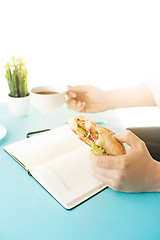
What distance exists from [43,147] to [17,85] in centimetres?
46

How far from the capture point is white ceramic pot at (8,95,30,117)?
117 centimetres

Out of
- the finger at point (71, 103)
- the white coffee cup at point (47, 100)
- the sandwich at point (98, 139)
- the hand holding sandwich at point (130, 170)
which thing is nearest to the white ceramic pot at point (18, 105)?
the white coffee cup at point (47, 100)

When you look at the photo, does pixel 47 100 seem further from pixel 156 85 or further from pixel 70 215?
pixel 156 85

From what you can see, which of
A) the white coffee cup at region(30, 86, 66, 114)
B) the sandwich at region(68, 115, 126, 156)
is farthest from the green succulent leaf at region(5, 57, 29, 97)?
the sandwich at region(68, 115, 126, 156)

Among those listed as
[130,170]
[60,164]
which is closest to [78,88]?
[60,164]

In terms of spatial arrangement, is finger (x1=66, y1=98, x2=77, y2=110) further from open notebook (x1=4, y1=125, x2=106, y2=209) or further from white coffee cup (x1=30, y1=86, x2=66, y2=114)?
open notebook (x1=4, y1=125, x2=106, y2=209)

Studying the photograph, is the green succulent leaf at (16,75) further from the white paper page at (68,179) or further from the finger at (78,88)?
the white paper page at (68,179)

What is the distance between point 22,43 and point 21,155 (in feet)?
5.39

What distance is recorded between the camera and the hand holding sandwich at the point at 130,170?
2.20 ft

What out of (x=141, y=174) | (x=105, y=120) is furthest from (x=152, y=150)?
(x=105, y=120)

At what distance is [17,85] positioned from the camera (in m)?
1.18

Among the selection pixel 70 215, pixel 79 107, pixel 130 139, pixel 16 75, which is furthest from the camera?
pixel 79 107

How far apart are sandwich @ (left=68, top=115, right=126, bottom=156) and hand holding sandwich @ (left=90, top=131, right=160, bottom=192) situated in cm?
6

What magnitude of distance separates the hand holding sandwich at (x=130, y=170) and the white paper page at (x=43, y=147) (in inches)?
8.3
